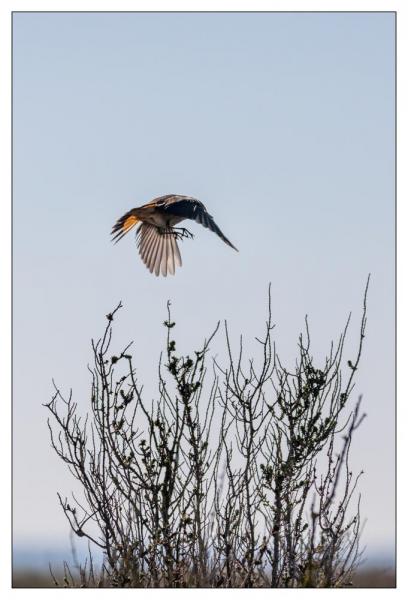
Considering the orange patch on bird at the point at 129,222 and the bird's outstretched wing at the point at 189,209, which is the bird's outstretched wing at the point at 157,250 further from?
the bird's outstretched wing at the point at 189,209

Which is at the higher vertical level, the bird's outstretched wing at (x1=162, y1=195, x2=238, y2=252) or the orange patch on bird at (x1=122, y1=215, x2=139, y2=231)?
the orange patch on bird at (x1=122, y1=215, x2=139, y2=231)

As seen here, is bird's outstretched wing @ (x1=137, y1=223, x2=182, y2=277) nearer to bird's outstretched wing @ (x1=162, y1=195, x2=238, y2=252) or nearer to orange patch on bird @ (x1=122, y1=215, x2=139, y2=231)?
orange patch on bird @ (x1=122, y1=215, x2=139, y2=231)

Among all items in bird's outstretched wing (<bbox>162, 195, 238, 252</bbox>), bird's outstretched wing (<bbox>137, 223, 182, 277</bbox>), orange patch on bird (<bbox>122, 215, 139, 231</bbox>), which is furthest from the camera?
bird's outstretched wing (<bbox>137, 223, 182, 277</bbox>)

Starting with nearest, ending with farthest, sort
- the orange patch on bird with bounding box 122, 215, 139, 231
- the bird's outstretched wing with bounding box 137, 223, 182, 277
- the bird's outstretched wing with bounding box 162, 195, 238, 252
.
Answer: the bird's outstretched wing with bounding box 162, 195, 238, 252 < the orange patch on bird with bounding box 122, 215, 139, 231 < the bird's outstretched wing with bounding box 137, 223, 182, 277

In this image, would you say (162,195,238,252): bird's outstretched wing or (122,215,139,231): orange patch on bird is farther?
(122,215,139,231): orange patch on bird
